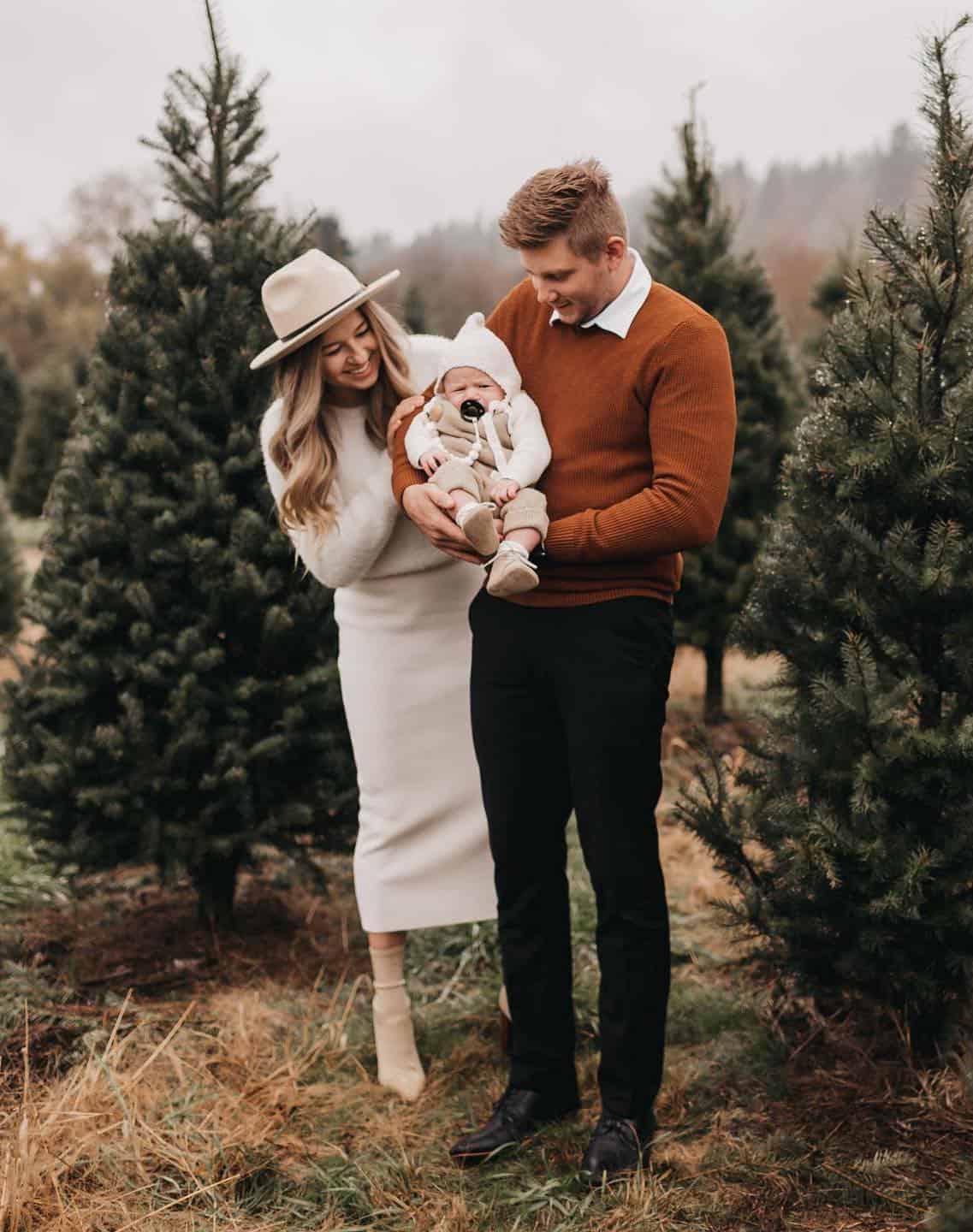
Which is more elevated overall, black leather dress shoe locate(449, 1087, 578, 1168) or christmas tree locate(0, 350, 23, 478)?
christmas tree locate(0, 350, 23, 478)

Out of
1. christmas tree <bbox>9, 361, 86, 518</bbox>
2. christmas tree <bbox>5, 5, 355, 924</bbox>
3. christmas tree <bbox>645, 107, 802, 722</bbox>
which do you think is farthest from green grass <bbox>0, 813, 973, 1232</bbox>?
christmas tree <bbox>9, 361, 86, 518</bbox>

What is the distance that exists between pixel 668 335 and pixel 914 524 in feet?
2.80

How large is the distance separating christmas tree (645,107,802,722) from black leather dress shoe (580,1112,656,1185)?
4.18 meters

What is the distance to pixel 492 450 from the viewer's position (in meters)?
2.82

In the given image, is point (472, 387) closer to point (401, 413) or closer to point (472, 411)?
point (472, 411)

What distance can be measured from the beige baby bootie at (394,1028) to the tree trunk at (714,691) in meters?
4.08

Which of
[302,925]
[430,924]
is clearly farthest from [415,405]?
[302,925]

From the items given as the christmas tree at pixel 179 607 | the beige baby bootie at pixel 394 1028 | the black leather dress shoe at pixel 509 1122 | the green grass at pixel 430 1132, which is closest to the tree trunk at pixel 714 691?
the green grass at pixel 430 1132

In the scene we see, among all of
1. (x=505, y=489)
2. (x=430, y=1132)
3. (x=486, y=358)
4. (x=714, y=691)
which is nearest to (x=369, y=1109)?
(x=430, y=1132)

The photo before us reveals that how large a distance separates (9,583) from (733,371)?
703 centimetres

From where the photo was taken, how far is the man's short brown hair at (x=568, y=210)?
2598 mm

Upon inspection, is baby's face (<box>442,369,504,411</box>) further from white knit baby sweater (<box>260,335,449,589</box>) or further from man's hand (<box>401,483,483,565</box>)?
white knit baby sweater (<box>260,335,449,589</box>)

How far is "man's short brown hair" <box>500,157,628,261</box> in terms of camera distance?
8.52 ft

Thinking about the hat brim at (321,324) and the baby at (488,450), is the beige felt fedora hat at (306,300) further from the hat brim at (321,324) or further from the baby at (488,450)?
the baby at (488,450)
